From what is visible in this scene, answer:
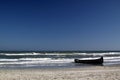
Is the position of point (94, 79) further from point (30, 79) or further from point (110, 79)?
point (30, 79)

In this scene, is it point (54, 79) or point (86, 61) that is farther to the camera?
point (86, 61)

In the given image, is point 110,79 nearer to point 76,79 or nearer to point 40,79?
point 76,79

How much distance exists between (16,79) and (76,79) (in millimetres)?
3376

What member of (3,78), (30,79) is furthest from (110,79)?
(3,78)

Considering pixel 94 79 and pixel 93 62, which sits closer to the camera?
pixel 94 79

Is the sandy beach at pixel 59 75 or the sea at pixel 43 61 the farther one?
the sea at pixel 43 61

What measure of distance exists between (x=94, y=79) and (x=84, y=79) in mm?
554

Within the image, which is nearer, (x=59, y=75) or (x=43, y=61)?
(x=59, y=75)

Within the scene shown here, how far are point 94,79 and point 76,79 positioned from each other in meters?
1.00

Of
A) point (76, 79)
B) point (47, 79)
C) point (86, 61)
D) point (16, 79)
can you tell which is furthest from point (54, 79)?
point (86, 61)

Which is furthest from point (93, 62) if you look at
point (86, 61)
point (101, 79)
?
point (101, 79)

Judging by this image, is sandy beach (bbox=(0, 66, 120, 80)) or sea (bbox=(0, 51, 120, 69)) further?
sea (bbox=(0, 51, 120, 69))

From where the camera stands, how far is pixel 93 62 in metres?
33.3

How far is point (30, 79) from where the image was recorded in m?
13.5
